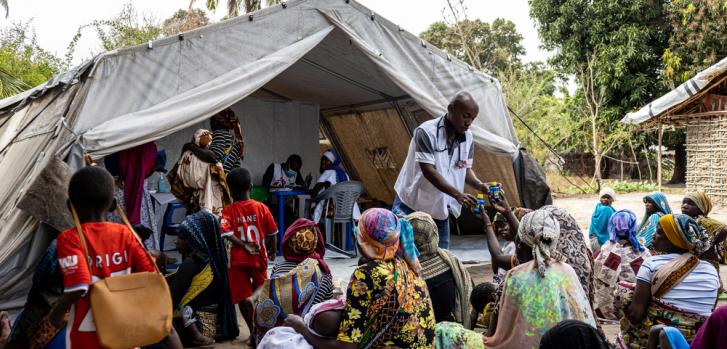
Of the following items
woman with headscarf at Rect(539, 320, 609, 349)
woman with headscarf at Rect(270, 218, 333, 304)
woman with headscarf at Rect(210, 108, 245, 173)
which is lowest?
woman with headscarf at Rect(539, 320, 609, 349)

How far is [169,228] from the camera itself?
8617mm

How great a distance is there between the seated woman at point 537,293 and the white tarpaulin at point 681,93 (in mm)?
13228

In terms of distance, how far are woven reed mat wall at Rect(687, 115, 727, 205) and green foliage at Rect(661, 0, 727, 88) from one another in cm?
527

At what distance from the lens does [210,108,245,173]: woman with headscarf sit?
Result: 23.9 ft

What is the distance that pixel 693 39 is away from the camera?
71.2ft

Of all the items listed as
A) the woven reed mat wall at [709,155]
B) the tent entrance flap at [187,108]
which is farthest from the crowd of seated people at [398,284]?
the woven reed mat wall at [709,155]

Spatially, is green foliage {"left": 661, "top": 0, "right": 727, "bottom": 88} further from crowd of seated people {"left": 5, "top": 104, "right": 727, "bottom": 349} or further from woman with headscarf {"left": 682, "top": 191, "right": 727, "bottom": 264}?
crowd of seated people {"left": 5, "top": 104, "right": 727, "bottom": 349}

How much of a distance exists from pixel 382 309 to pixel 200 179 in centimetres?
400

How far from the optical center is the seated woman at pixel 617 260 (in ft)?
18.5

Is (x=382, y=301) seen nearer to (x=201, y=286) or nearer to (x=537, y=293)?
(x=537, y=293)

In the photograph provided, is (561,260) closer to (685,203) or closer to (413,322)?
(413,322)

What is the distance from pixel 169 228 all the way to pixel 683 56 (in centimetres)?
1876

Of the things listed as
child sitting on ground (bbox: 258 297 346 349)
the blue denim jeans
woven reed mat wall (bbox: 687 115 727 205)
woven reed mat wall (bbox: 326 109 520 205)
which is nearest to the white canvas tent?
woven reed mat wall (bbox: 326 109 520 205)

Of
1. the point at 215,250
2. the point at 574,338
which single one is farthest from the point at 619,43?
the point at 574,338
